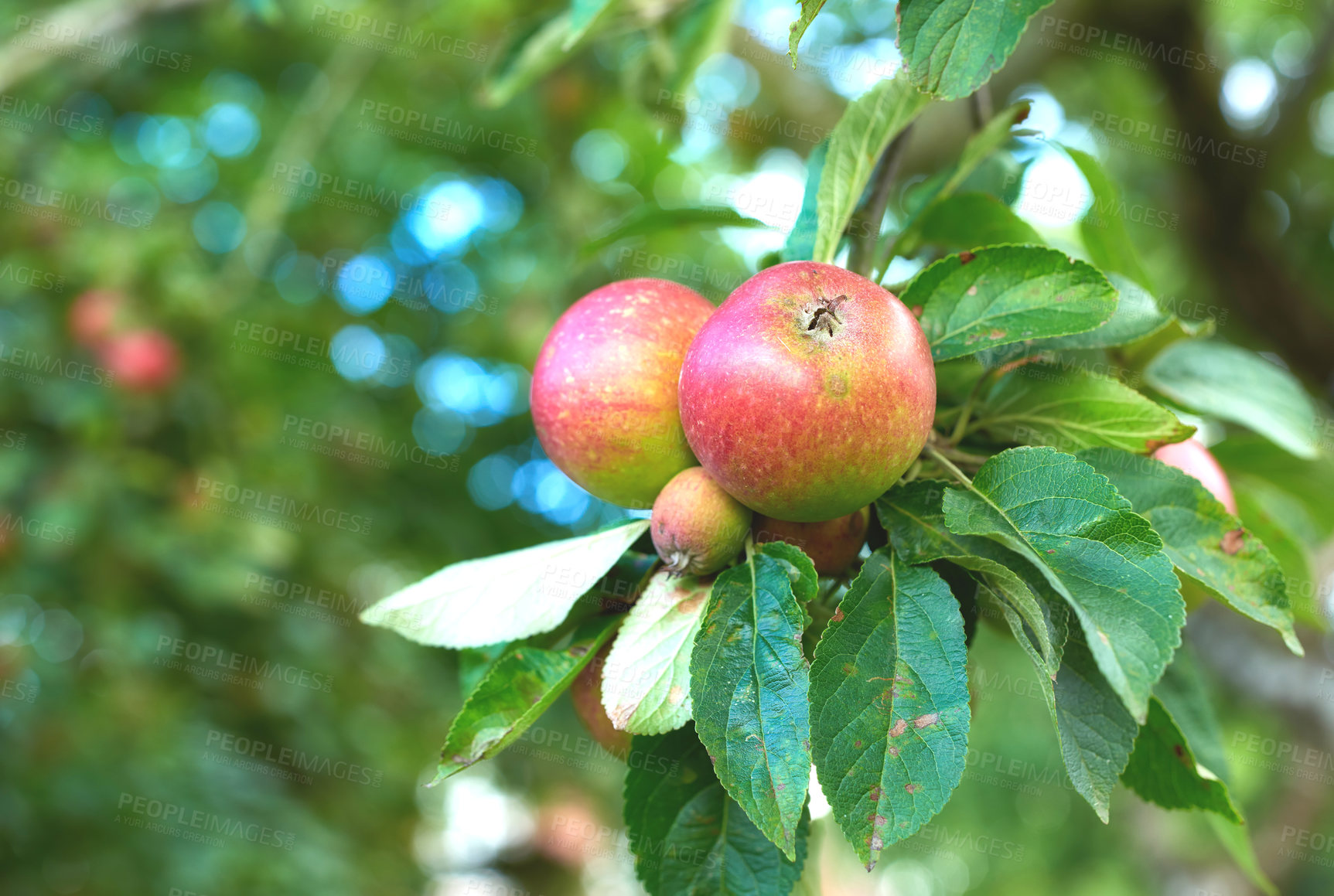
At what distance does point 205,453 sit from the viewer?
287 cm

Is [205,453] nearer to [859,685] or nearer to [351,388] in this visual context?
[351,388]

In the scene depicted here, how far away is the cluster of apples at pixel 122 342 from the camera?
266cm

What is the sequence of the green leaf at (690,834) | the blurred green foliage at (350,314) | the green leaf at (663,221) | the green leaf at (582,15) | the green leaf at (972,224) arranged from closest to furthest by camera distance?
the green leaf at (690,834), the green leaf at (972,224), the green leaf at (663,221), the green leaf at (582,15), the blurred green foliage at (350,314)

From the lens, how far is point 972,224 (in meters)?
1.05

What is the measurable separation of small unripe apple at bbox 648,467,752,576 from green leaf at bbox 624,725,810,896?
17 centimetres

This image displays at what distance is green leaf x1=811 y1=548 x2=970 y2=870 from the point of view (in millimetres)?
713

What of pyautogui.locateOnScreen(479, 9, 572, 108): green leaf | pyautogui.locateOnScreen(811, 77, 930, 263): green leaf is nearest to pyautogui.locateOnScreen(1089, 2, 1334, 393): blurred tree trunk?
pyautogui.locateOnScreen(479, 9, 572, 108): green leaf

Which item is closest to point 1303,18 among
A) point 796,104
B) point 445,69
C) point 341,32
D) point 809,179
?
point 796,104

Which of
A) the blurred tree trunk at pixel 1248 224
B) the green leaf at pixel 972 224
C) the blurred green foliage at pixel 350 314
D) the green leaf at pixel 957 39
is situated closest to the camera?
the green leaf at pixel 957 39

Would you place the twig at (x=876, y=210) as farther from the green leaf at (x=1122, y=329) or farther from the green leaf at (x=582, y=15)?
the green leaf at (x=582, y=15)

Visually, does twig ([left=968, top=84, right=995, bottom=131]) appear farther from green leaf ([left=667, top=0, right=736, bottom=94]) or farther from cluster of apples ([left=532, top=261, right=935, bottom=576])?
green leaf ([left=667, top=0, right=736, bottom=94])

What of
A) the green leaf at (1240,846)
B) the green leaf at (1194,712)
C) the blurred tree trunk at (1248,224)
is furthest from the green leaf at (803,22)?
the blurred tree trunk at (1248,224)

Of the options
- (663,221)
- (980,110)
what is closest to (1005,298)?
(980,110)

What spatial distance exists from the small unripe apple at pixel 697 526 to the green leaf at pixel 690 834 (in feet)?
0.56
